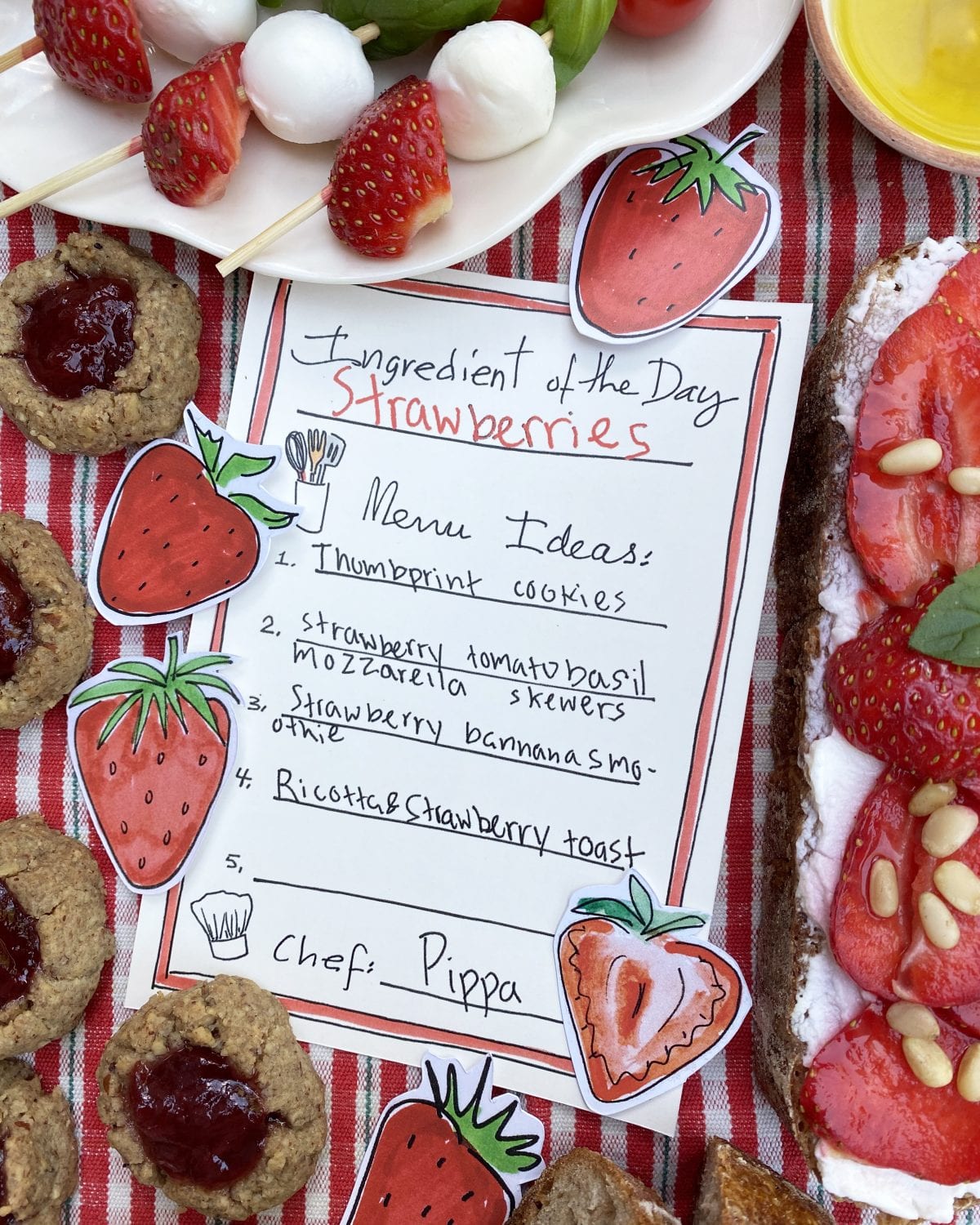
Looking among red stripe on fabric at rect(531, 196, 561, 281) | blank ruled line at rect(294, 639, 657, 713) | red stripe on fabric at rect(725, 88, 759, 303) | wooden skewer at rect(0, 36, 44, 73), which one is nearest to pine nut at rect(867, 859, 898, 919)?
blank ruled line at rect(294, 639, 657, 713)

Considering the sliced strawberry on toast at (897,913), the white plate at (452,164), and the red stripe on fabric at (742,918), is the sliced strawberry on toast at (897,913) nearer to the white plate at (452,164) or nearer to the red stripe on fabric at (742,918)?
the red stripe on fabric at (742,918)

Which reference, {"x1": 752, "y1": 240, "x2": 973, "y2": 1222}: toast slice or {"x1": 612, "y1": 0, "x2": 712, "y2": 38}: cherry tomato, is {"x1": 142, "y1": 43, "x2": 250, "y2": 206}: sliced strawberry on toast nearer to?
{"x1": 612, "y1": 0, "x2": 712, "y2": 38}: cherry tomato

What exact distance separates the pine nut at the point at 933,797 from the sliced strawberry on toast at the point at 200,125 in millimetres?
Answer: 1152

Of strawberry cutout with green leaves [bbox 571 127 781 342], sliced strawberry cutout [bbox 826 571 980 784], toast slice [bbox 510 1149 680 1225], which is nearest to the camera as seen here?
sliced strawberry cutout [bbox 826 571 980 784]

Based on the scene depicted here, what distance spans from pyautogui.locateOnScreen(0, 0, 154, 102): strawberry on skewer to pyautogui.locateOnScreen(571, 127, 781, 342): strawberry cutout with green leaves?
607 mm

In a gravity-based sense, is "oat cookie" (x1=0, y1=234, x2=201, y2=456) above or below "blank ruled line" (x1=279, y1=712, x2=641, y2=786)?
above

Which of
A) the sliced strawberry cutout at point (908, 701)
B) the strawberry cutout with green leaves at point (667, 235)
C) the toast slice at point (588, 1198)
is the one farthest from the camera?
the strawberry cutout with green leaves at point (667, 235)

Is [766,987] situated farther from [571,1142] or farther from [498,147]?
[498,147]

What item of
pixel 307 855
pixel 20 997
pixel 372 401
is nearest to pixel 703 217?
pixel 372 401

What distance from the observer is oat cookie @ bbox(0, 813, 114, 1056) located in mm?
1255

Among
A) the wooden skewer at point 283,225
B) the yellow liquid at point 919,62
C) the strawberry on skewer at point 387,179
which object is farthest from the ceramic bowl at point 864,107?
the wooden skewer at point 283,225

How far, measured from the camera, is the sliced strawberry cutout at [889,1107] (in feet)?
3.76

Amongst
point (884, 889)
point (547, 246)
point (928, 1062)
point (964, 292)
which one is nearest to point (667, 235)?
point (547, 246)

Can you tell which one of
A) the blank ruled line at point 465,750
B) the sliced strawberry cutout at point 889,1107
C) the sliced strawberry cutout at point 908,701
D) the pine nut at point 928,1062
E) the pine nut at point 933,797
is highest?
the sliced strawberry cutout at point 908,701
